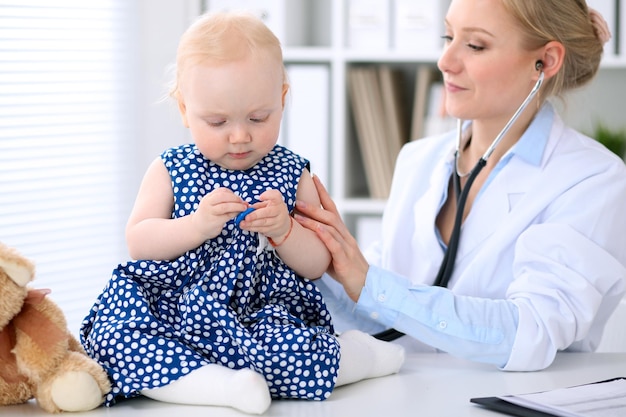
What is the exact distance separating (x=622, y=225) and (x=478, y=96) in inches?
16.0

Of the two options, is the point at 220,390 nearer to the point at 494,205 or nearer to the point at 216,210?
the point at 216,210

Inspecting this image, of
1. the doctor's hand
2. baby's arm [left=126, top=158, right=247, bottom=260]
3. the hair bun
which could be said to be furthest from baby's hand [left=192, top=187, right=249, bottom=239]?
the hair bun

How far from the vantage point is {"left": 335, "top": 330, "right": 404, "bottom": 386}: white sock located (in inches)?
53.4

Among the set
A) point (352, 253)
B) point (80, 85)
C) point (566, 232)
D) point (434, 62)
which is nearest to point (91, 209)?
point (80, 85)

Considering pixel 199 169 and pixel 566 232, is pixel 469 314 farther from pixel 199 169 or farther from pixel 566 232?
pixel 199 169

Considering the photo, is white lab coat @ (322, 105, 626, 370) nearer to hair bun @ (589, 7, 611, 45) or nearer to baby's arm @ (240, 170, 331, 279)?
hair bun @ (589, 7, 611, 45)

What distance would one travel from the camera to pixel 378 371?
1424 mm

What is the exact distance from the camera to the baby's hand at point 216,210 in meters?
1.24

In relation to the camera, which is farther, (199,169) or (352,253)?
(352,253)

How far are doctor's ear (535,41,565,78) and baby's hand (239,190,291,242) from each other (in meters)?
0.81

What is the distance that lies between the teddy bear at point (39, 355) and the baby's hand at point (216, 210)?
231 mm

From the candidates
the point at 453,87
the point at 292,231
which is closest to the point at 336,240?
the point at 292,231

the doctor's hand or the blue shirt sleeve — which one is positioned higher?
the doctor's hand

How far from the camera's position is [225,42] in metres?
1.30
